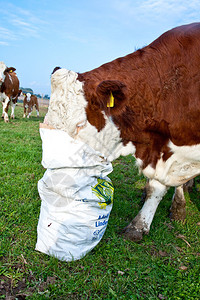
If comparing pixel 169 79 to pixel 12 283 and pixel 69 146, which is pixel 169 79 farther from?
pixel 12 283

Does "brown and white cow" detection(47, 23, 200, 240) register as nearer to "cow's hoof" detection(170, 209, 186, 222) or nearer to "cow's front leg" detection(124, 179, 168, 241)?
"cow's front leg" detection(124, 179, 168, 241)

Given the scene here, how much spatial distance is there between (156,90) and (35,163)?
117 inches

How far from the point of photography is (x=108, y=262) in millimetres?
2354

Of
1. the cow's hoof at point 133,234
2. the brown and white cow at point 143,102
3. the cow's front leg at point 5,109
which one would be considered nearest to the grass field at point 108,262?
the cow's hoof at point 133,234

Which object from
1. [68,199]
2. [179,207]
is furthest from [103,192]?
[179,207]

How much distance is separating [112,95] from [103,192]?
2.82 ft

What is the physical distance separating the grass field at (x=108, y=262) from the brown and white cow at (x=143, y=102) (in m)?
0.33

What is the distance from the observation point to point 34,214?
2.92 metres

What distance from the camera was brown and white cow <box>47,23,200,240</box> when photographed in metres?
2.28

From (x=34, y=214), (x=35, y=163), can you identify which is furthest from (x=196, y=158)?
(x=35, y=163)

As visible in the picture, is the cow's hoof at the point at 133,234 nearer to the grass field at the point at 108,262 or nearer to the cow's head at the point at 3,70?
the grass field at the point at 108,262

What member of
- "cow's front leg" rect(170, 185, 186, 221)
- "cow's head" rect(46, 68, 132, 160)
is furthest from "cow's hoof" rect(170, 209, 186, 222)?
"cow's head" rect(46, 68, 132, 160)

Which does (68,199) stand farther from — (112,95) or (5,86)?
(5,86)

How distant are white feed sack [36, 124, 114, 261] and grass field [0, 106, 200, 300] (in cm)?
14
